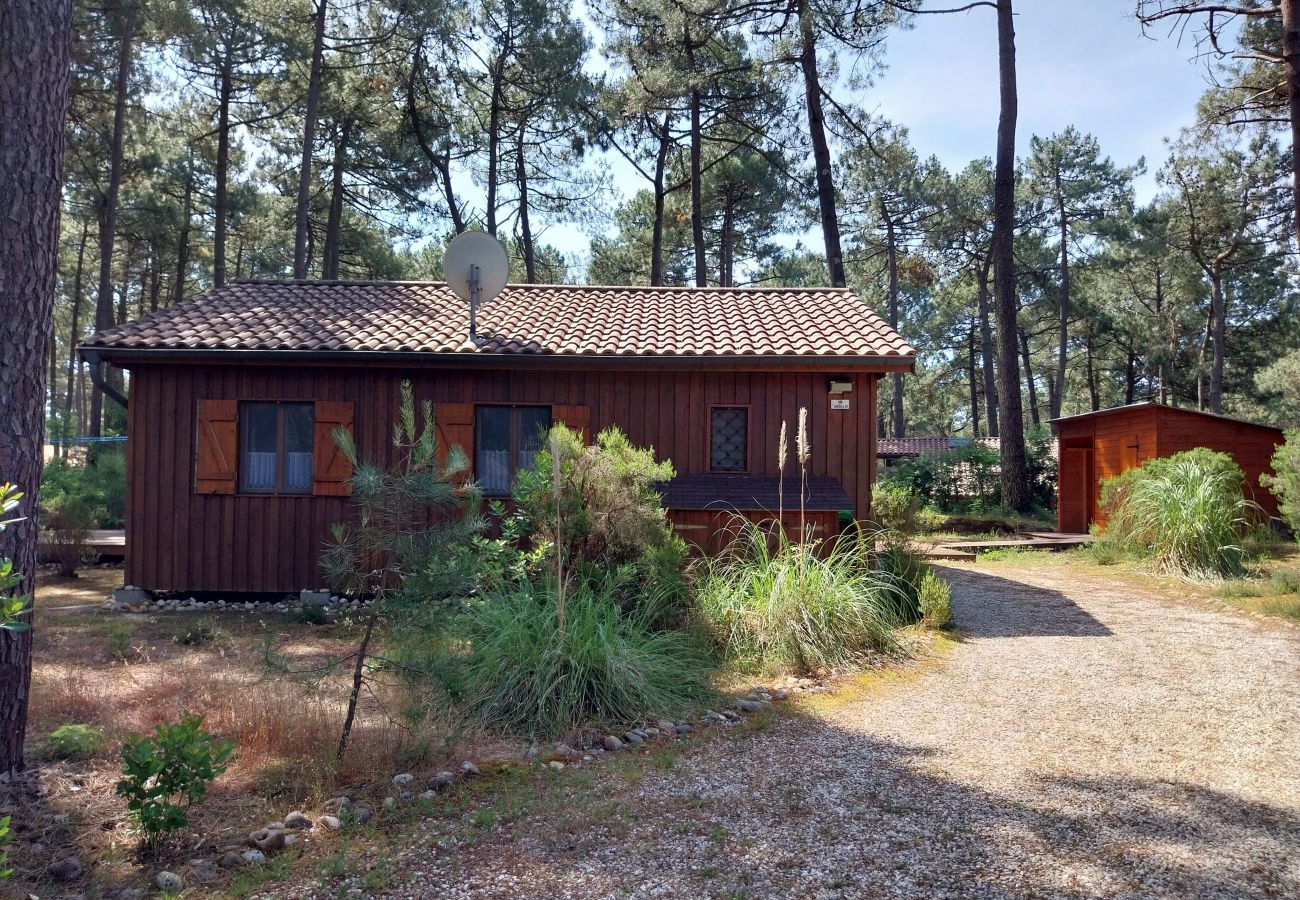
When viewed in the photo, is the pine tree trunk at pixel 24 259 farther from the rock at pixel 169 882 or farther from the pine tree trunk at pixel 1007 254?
the pine tree trunk at pixel 1007 254

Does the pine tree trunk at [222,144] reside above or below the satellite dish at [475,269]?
above

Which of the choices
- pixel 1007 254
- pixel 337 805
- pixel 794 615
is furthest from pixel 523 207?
pixel 337 805

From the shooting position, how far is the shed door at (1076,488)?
17281 mm

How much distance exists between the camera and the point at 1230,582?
9.32 m

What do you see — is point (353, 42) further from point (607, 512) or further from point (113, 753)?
point (113, 753)

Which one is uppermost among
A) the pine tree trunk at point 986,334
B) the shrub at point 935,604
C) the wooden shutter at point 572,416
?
the pine tree trunk at point 986,334

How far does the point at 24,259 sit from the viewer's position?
4066 mm

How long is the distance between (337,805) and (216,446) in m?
6.65

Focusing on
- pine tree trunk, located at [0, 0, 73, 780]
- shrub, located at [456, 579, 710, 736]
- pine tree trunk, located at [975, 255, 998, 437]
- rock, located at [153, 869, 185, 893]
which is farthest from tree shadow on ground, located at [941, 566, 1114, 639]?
pine tree trunk, located at [975, 255, 998, 437]

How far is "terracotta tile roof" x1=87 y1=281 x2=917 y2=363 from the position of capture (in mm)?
9133

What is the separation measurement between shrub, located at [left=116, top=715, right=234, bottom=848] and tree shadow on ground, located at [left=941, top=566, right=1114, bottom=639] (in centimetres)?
612

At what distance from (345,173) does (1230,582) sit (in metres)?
19.1

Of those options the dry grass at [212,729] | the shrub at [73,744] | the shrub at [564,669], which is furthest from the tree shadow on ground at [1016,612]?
the shrub at [73,744]

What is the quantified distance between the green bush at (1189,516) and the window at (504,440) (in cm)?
→ 749
